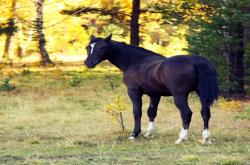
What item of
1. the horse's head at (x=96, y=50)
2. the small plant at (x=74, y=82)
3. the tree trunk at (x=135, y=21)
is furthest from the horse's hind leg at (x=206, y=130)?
the tree trunk at (x=135, y=21)

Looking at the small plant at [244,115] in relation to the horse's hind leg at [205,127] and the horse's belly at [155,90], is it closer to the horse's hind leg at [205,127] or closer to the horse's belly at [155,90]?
the horse's belly at [155,90]

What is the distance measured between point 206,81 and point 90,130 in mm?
3868

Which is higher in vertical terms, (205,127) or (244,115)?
(205,127)

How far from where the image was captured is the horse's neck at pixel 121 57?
39.4ft

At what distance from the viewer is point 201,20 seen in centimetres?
2005

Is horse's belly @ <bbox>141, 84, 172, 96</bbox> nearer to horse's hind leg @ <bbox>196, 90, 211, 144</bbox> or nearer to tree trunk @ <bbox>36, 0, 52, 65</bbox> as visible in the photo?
horse's hind leg @ <bbox>196, 90, 211, 144</bbox>

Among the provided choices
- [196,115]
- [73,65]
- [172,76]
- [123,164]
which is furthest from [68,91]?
[123,164]

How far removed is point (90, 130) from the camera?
44.0 feet

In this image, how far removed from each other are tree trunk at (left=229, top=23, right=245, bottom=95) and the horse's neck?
902cm

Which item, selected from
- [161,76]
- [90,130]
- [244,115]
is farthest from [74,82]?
[161,76]

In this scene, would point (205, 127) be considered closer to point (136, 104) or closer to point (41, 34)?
point (136, 104)

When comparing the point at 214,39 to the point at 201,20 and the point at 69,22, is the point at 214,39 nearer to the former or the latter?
the point at 201,20

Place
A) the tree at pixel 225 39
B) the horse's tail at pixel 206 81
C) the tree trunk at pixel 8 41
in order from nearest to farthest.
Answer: the horse's tail at pixel 206 81, the tree at pixel 225 39, the tree trunk at pixel 8 41

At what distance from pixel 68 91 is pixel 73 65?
1046cm
